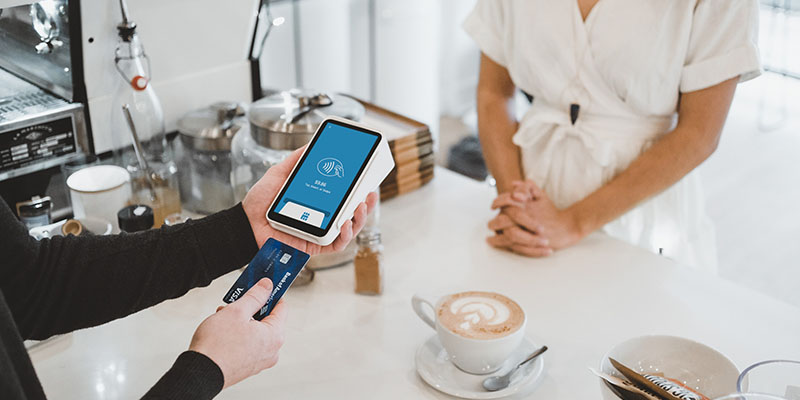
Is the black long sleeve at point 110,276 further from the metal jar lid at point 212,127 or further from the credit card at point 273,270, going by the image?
the metal jar lid at point 212,127

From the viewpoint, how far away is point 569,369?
109cm

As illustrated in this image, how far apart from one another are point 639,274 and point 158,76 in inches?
38.6

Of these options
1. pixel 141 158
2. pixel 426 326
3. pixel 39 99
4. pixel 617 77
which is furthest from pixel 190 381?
pixel 617 77

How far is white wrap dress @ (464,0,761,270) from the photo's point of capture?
4.33 feet

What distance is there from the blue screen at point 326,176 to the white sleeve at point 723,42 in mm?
636

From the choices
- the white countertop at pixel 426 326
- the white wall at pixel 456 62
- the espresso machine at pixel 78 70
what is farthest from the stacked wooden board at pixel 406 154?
the white wall at pixel 456 62

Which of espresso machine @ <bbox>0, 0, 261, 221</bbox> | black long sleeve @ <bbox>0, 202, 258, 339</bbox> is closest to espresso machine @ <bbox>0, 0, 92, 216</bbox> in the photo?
espresso machine @ <bbox>0, 0, 261, 221</bbox>

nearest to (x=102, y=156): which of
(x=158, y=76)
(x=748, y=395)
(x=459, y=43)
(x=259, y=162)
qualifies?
(x=158, y=76)

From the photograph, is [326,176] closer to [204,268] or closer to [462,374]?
[204,268]

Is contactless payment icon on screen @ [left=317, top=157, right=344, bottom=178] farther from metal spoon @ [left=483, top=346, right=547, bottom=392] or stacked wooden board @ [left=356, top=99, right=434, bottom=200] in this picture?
stacked wooden board @ [left=356, top=99, right=434, bottom=200]

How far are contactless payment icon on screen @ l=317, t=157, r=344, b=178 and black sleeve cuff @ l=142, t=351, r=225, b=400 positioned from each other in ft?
1.01

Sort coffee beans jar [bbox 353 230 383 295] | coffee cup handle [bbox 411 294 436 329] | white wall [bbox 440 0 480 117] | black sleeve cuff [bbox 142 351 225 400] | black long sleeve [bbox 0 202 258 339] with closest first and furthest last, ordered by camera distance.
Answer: black sleeve cuff [bbox 142 351 225 400] < black long sleeve [bbox 0 202 258 339] < coffee cup handle [bbox 411 294 436 329] < coffee beans jar [bbox 353 230 383 295] < white wall [bbox 440 0 480 117]

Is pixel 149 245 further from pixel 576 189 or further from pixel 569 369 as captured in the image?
pixel 576 189

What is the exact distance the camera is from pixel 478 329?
1.04 metres
